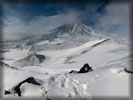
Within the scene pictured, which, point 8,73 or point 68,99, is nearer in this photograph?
point 68,99

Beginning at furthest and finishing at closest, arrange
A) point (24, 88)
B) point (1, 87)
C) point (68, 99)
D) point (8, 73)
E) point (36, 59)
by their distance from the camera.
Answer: point (36, 59) → point (8, 73) → point (1, 87) → point (24, 88) → point (68, 99)

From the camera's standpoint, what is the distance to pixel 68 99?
523cm

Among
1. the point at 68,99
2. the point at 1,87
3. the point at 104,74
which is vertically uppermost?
the point at 104,74

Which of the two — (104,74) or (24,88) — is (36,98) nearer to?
(24,88)

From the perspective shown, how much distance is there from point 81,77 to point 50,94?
2.03 meters

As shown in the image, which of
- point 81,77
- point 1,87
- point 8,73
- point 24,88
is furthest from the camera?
point 8,73

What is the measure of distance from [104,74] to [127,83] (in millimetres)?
1173

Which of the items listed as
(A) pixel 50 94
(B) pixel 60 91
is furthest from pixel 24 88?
(B) pixel 60 91

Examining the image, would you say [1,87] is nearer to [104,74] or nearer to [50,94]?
[50,94]

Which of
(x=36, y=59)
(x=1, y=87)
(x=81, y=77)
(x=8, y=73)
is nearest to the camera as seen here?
(x=1, y=87)

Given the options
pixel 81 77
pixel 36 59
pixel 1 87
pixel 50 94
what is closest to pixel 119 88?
pixel 81 77

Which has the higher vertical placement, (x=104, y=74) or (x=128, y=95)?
(x=104, y=74)

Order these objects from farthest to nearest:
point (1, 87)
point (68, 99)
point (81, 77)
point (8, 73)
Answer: point (8, 73)
point (81, 77)
point (1, 87)
point (68, 99)

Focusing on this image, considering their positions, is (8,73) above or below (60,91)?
above
